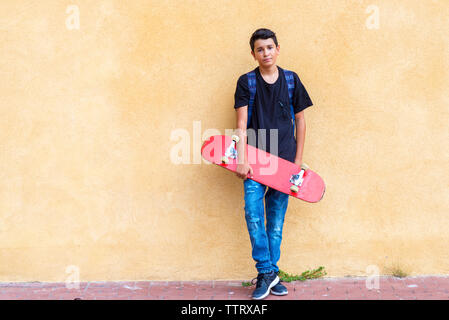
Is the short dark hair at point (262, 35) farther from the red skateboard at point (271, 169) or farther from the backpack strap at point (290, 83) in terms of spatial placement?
the red skateboard at point (271, 169)

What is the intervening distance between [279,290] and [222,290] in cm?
46

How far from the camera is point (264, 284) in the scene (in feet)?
14.6

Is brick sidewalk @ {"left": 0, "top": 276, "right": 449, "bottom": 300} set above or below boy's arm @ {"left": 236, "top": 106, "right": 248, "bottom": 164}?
below

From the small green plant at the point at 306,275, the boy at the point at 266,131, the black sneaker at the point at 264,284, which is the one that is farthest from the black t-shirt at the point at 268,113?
the small green plant at the point at 306,275

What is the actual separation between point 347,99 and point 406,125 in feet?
1.66

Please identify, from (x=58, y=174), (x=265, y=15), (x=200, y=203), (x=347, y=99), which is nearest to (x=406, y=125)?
(x=347, y=99)

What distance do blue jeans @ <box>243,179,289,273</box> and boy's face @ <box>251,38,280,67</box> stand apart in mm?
859

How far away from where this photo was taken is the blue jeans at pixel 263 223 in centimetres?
443

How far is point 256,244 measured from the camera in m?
4.43

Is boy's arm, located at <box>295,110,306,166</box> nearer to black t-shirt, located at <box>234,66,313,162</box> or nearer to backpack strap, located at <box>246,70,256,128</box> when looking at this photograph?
black t-shirt, located at <box>234,66,313,162</box>

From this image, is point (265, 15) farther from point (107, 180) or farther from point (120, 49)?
point (107, 180)

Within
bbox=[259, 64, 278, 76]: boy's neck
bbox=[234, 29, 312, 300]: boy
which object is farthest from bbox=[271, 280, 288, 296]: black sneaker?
bbox=[259, 64, 278, 76]: boy's neck

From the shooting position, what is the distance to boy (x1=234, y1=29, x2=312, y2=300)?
4.45 metres

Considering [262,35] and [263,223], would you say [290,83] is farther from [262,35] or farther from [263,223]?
[263,223]
